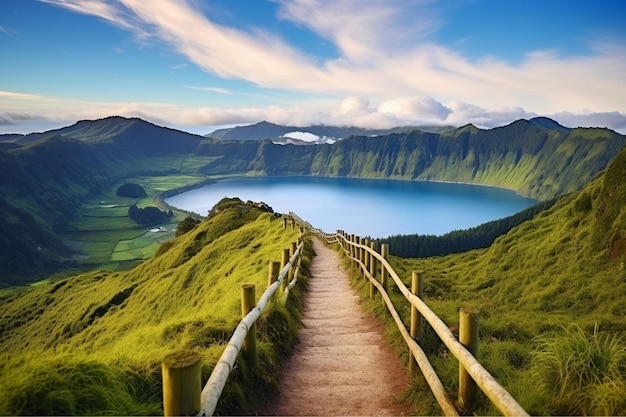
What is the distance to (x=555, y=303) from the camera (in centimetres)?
3419

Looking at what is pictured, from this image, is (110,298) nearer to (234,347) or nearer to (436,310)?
(436,310)

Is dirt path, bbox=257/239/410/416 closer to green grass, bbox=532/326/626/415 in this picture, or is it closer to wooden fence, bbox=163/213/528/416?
wooden fence, bbox=163/213/528/416

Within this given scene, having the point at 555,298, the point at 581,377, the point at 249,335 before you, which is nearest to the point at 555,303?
the point at 555,298

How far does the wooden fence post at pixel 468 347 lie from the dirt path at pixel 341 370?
4.82 ft

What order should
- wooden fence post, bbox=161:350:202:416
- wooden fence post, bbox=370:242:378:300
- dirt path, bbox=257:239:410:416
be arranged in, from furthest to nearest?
wooden fence post, bbox=370:242:378:300 → dirt path, bbox=257:239:410:416 → wooden fence post, bbox=161:350:202:416

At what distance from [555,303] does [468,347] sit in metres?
35.0

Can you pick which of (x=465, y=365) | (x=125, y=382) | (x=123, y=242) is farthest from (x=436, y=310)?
(x=123, y=242)

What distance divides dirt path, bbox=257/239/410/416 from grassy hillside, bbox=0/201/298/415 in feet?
1.61

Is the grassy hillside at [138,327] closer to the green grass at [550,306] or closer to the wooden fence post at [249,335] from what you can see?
the wooden fence post at [249,335]

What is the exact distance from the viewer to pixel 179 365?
3.28 m

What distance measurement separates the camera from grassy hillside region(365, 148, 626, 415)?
4938mm

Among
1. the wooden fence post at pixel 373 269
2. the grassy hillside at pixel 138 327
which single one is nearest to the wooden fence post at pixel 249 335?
the grassy hillside at pixel 138 327

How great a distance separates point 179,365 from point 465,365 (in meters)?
3.05

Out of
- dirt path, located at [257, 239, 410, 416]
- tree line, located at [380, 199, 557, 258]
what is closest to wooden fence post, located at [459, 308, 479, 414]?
dirt path, located at [257, 239, 410, 416]
